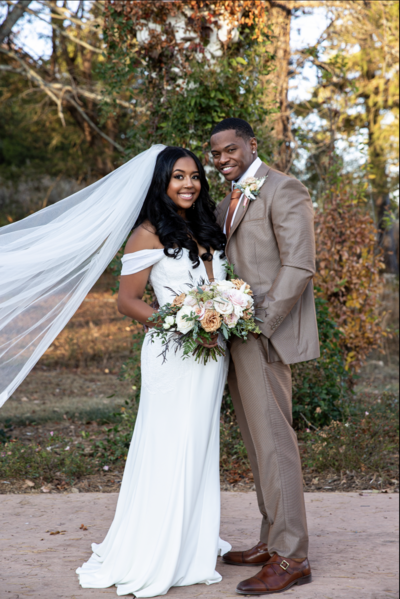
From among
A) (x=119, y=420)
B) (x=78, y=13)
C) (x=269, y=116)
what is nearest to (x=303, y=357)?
(x=269, y=116)

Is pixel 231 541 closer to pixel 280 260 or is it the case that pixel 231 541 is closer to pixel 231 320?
pixel 231 320

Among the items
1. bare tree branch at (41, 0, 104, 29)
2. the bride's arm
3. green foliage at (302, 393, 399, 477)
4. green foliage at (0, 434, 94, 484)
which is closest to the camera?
the bride's arm

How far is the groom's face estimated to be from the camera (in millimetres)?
3475

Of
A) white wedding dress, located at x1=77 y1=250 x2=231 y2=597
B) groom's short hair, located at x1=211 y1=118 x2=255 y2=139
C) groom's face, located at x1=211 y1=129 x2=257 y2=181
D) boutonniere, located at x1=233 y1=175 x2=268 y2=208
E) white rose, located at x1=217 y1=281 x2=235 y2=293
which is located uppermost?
groom's short hair, located at x1=211 y1=118 x2=255 y2=139

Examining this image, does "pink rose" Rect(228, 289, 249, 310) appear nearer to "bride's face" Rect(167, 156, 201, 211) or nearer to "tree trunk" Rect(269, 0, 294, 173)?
"bride's face" Rect(167, 156, 201, 211)

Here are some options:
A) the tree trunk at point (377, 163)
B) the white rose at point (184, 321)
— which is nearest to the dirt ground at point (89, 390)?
the white rose at point (184, 321)

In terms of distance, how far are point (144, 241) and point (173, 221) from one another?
0.20 m

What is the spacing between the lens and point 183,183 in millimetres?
3486

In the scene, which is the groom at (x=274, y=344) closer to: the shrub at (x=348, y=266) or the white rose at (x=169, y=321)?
the white rose at (x=169, y=321)

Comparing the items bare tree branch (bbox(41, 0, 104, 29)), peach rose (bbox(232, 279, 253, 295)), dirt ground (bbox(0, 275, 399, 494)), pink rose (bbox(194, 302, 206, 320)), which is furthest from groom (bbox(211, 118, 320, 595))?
bare tree branch (bbox(41, 0, 104, 29))

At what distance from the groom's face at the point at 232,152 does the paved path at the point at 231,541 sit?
88.9 inches

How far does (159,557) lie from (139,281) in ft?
4.77

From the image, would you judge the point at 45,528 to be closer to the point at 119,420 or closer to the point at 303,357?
the point at 303,357

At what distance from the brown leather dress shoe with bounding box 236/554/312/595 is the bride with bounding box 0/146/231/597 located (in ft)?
0.82
